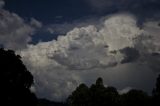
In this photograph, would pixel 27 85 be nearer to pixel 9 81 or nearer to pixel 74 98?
pixel 9 81

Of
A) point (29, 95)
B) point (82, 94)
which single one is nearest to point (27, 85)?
point (29, 95)

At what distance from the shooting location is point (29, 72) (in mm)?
87750

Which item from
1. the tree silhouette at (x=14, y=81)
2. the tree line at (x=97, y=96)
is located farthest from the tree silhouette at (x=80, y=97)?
the tree silhouette at (x=14, y=81)

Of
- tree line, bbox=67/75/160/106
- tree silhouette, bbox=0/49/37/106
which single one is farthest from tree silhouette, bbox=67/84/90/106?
tree silhouette, bbox=0/49/37/106

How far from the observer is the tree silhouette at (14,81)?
82.3 metres

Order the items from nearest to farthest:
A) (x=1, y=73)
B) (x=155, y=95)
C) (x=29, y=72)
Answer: (x=1, y=73) → (x=29, y=72) → (x=155, y=95)

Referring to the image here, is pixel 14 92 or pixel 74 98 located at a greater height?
pixel 74 98

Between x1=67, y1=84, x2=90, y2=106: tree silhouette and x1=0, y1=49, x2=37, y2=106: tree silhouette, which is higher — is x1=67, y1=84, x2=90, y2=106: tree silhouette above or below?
above

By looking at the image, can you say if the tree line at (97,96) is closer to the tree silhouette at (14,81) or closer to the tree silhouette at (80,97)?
the tree silhouette at (80,97)

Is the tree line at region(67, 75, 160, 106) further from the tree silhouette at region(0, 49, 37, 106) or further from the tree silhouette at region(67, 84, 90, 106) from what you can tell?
the tree silhouette at region(0, 49, 37, 106)

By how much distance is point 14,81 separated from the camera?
84.1 m

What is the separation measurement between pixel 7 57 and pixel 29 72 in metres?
5.78

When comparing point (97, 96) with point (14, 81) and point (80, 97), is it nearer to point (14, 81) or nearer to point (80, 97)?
point (80, 97)

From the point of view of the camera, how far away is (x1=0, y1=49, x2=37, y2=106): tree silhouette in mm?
82312
